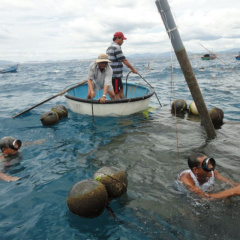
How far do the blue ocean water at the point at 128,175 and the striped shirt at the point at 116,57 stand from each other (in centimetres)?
197

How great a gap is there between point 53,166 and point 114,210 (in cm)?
248

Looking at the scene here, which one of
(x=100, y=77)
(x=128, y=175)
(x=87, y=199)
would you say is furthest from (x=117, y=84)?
(x=87, y=199)

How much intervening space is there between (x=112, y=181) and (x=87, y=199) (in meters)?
0.71

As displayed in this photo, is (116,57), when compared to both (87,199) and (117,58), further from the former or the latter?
(87,199)

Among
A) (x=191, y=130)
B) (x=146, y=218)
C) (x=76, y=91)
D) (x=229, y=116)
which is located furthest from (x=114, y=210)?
(x=76, y=91)

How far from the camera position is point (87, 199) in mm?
3832

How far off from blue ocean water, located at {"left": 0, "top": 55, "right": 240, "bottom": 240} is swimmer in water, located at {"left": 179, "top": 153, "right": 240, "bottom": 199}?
0.54ft

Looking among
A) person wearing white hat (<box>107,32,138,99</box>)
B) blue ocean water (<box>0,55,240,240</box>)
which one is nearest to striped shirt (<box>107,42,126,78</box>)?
person wearing white hat (<box>107,32,138,99</box>)

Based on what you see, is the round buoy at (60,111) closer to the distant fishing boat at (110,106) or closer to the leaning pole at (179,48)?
the distant fishing boat at (110,106)

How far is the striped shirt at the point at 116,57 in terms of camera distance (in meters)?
8.88

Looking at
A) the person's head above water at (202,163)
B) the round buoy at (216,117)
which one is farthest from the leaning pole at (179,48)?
the person's head above water at (202,163)

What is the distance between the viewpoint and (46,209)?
4.42 metres

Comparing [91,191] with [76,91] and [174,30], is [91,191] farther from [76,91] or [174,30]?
[76,91]

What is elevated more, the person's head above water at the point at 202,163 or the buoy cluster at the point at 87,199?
the person's head above water at the point at 202,163
